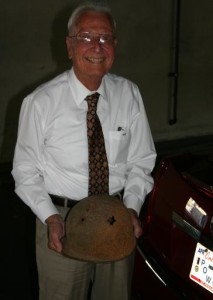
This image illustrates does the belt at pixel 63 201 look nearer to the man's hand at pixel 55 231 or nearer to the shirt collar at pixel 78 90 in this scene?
the man's hand at pixel 55 231

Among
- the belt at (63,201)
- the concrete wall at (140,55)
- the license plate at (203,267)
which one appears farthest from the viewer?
the concrete wall at (140,55)

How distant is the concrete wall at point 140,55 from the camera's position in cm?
538

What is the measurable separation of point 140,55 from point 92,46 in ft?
13.7

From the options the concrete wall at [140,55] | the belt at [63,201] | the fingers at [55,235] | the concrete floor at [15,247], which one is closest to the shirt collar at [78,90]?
the belt at [63,201]

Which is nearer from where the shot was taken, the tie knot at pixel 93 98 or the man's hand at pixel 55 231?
the man's hand at pixel 55 231

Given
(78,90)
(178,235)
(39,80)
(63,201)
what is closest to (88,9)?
(78,90)

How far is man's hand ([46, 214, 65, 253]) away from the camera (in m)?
2.16

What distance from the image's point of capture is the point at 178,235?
222 cm

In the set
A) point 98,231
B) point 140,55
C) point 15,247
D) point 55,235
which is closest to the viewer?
point 98,231

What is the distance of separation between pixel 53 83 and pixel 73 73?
12 centimetres

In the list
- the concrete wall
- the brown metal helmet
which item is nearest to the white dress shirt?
the brown metal helmet

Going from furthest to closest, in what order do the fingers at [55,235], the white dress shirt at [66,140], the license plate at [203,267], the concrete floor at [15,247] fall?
1. the concrete floor at [15,247]
2. the white dress shirt at [66,140]
3. the fingers at [55,235]
4. the license plate at [203,267]

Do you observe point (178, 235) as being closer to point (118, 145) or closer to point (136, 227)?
point (136, 227)

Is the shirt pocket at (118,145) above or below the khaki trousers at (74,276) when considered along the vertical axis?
above
